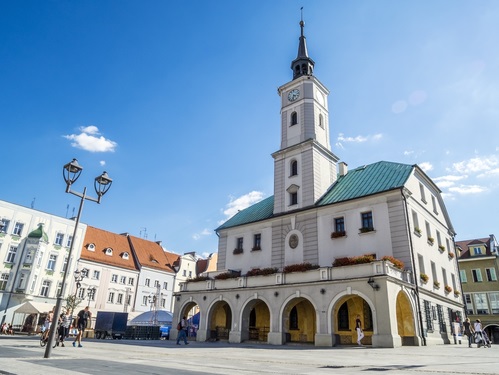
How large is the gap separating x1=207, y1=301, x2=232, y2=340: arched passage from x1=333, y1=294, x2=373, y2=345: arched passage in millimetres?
10142

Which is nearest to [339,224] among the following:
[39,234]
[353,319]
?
[353,319]

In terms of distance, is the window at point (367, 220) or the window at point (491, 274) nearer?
the window at point (367, 220)

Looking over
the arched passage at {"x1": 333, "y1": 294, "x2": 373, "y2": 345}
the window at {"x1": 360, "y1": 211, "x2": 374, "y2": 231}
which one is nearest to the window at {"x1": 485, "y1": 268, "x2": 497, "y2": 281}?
the window at {"x1": 360, "y1": 211, "x2": 374, "y2": 231}

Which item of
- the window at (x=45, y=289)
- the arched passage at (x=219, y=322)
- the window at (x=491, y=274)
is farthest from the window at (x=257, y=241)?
the window at (x=491, y=274)

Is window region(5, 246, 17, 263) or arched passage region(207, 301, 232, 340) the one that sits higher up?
window region(5, 246, 17, 263)

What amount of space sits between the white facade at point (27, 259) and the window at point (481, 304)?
53788mm

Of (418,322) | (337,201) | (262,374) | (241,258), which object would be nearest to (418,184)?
(337,201)

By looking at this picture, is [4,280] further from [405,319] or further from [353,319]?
[405,319]

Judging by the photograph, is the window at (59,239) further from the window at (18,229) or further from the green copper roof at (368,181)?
the green copper roof at (368,181)

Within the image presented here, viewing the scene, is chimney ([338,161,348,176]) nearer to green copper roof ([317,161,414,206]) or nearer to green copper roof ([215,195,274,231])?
green copper roof ([317,161,414,206])

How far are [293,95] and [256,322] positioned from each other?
75.9 feet

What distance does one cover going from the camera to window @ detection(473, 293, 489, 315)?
4853 cm

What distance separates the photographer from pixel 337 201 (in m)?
29.2

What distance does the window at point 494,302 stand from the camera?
157 feet
